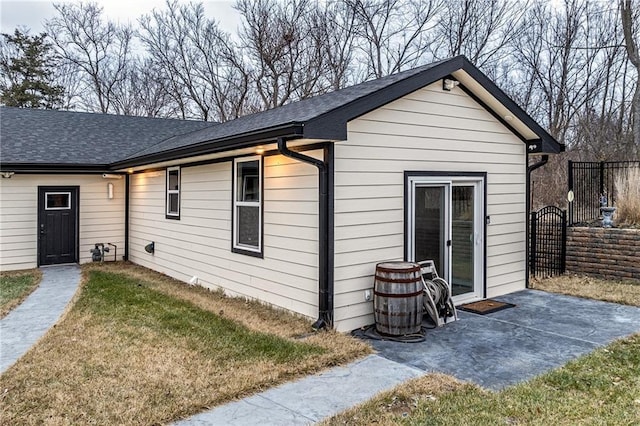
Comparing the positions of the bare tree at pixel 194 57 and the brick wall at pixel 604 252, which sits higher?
the bare tree at pixel 194 57

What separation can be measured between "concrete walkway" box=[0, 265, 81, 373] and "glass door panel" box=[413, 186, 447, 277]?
451 cm

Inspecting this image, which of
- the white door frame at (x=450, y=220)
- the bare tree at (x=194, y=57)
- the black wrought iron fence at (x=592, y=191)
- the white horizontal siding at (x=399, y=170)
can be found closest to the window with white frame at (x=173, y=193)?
the white horizontal siding at (x=399, y=170)

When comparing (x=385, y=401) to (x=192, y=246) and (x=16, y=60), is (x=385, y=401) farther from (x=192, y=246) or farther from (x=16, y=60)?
(x=16, y=60)

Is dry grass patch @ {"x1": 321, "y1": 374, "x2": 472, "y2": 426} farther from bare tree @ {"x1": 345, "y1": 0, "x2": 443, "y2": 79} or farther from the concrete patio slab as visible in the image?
bare tree @ {"x1": 345, "y1": 0, "x2": 443, "y2": 79}

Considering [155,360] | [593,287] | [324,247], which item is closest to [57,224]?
[155,360]

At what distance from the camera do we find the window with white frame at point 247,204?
620cm

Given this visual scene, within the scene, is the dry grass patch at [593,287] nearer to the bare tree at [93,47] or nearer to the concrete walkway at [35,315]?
the concrete walkway at [35,315]

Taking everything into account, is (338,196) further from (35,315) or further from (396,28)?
(396,28)

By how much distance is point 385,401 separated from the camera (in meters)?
3.36

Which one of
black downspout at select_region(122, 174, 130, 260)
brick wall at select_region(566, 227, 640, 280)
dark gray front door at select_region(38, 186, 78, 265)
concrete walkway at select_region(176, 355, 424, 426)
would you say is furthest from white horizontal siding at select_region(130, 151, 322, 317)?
brick wall at select_region(566, 227, 640, 280)

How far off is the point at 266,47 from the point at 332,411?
18225mm

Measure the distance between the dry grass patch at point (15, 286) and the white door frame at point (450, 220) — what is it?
211 inches

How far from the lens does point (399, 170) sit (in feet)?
18.5

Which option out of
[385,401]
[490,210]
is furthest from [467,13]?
[385,401]
